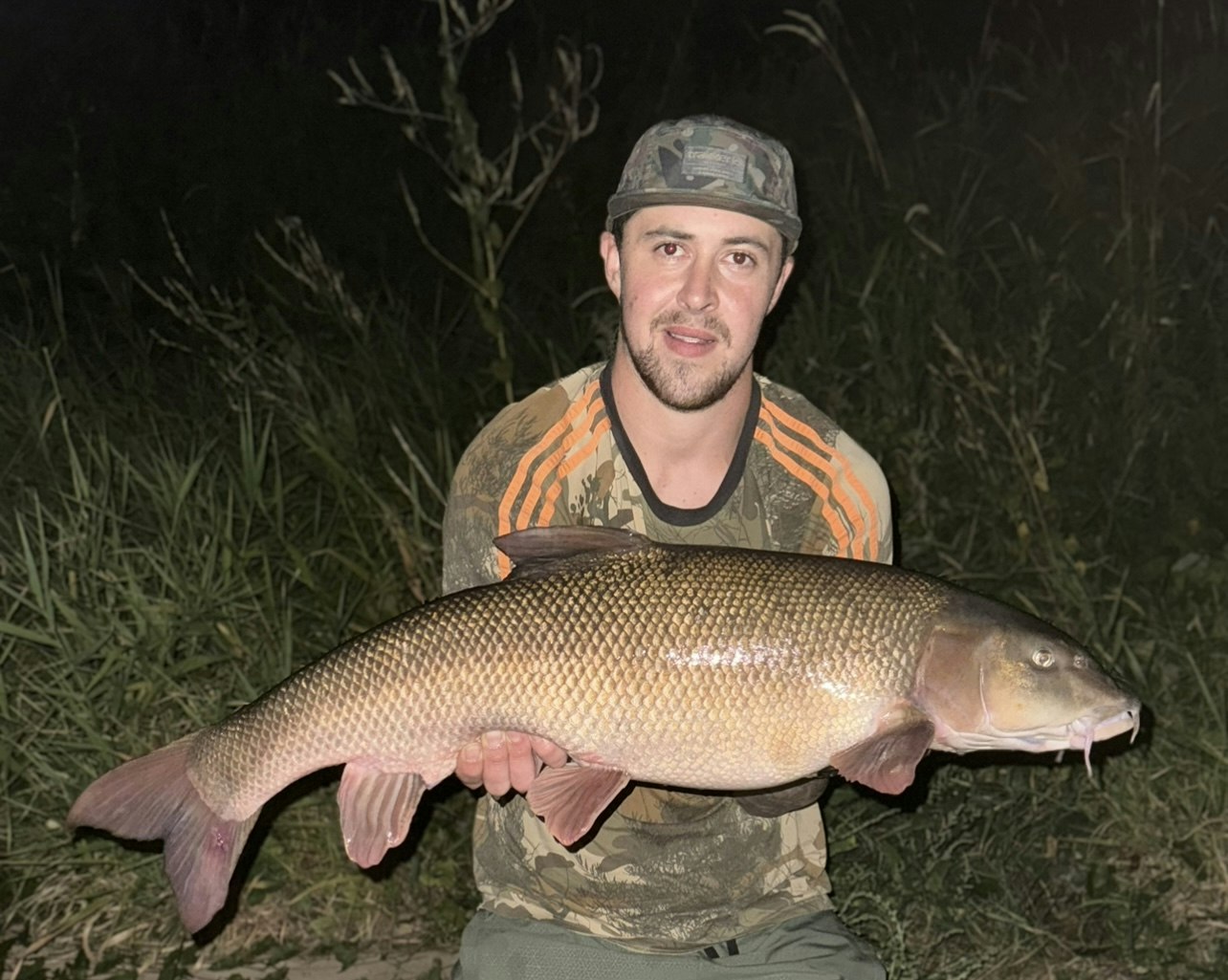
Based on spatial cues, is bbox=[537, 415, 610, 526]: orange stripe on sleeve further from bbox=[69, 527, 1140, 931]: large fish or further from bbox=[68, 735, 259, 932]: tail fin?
bbox=[68, 735, 259, 932]: tail fin

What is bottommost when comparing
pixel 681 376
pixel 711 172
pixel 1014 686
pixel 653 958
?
pixel 653 958

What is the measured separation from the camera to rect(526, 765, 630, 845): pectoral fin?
2773 millimetres

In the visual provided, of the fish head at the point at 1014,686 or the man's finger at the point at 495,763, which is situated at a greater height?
the fish head at the point at 1014,686

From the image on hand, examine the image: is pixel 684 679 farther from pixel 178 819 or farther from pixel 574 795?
pixel 178 819

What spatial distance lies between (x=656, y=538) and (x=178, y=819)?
1121mm

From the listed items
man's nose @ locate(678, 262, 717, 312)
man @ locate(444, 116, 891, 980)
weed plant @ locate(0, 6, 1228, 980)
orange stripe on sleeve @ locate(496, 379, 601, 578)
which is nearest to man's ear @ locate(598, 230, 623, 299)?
man @ locate(444, 116, 891, 980)

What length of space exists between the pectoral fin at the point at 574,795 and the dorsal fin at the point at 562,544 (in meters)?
0.38

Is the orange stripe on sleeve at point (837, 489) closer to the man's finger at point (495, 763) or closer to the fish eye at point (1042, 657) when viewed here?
the fish eye at point (1042, 657)

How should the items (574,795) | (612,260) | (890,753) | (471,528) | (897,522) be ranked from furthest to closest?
(897,522)
(612,260)
(471,528)
(574,795)
(890,753)

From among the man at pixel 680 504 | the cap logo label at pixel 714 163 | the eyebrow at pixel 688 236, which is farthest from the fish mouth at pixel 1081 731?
the cap logo label at pixel 714 163

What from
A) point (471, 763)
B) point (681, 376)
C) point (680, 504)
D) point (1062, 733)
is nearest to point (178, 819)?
point (471, 763)

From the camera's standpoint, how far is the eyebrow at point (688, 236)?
3197 millimetres

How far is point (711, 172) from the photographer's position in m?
3.16

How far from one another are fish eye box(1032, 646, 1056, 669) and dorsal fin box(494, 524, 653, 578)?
739 millimetres
